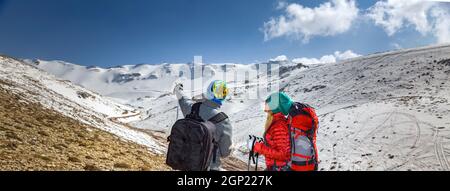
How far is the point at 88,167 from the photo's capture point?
734cm

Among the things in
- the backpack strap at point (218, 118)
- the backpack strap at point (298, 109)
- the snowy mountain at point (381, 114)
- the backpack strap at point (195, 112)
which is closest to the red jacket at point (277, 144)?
the backpack strap at point (298, 109)

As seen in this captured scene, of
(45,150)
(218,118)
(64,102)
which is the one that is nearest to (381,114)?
(218,118)

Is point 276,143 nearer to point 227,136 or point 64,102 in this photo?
point 227,136

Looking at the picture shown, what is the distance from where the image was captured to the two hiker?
4.05 meters

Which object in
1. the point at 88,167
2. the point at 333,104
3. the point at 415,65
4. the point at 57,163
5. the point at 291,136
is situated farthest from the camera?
the point at 415,65

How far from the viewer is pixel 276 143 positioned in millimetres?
4367

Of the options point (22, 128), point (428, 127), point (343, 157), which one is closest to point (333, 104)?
point (428, 127)

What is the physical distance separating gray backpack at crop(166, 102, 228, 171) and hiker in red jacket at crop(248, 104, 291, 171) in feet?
2.52

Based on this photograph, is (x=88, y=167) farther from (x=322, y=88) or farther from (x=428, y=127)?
(x=322, y=88)

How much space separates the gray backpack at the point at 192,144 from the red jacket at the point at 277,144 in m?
0.77

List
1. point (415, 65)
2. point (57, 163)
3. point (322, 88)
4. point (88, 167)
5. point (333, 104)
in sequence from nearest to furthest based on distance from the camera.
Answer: point (57, 163) → point (88, 167) → point (333, 104) → point (415, 65) → point (322, 88)

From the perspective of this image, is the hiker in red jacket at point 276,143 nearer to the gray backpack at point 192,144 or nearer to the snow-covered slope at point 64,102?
the gray backpack at point 192,144
